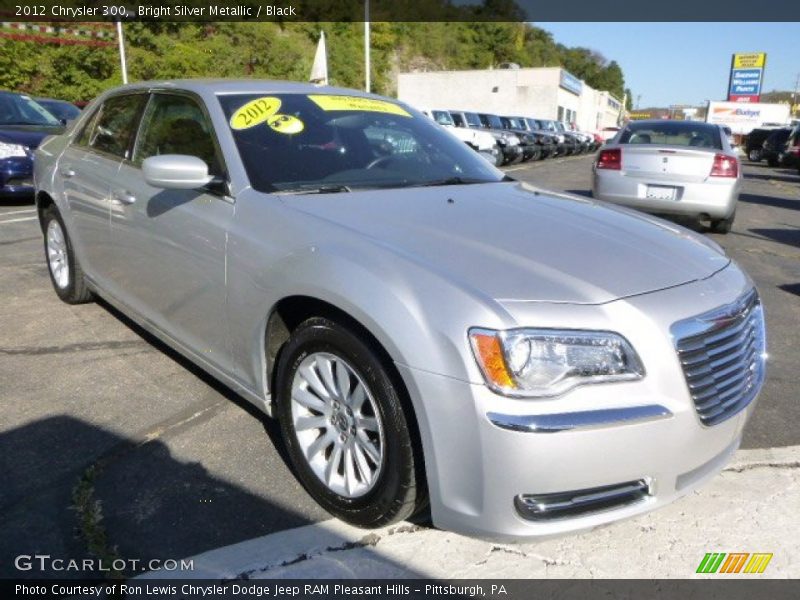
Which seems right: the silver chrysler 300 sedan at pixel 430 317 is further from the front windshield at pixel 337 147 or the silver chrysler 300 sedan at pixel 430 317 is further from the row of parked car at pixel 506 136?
the row of parked car at pixel 506 136

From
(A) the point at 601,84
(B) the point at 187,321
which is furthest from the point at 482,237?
(A) the point at 601,84

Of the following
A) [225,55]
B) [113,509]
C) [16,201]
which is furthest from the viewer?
[225,55]

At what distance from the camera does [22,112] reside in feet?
33.8

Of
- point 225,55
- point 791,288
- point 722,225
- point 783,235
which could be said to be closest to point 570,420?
point 791,288

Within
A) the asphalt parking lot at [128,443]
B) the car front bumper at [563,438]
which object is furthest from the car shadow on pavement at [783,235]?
the car front bumper at [563,438]

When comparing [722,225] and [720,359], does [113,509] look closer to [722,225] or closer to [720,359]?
[720,359]

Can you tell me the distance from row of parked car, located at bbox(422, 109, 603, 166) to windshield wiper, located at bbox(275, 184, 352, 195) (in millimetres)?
12086

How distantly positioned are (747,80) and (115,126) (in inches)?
3114

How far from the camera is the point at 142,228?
342 centimetres

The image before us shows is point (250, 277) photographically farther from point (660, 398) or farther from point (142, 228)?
point (660, 398)

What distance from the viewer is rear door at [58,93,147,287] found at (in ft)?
12.7

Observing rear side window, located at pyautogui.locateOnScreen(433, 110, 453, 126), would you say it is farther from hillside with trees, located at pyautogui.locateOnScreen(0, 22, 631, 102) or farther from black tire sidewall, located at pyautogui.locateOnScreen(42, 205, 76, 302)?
black tire sidewall, located at pyautogui.locateOnScreen(42, 205, 76, 302)

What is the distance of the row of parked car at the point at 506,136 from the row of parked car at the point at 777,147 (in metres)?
8.02

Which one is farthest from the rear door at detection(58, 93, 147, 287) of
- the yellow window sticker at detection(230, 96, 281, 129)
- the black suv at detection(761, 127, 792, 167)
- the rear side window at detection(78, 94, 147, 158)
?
the black suv at detection(761, 127, 792, 167)
